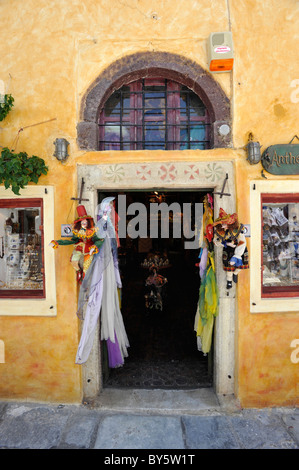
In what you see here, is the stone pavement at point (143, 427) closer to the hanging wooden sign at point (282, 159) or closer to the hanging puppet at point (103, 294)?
the hanging puppet at point (103, 294)

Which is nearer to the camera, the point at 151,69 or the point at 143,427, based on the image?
the point at 143,427

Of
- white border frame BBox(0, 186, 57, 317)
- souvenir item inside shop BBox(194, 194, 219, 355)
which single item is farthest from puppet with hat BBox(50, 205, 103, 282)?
souvenir item inside shop BBox(194, 194, 219, 355)

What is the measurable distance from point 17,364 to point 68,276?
1568 mm

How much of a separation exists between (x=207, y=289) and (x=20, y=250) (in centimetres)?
A: 297

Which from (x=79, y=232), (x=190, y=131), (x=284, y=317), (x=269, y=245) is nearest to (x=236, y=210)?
(x=269, y=245)

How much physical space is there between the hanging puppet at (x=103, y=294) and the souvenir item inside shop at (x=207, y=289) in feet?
4.26

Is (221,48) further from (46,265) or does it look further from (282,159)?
(46,265)

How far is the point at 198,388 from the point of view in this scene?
4.24 metres

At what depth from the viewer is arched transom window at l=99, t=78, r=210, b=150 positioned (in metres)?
4.26

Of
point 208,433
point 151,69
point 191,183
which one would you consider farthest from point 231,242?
point 151,69

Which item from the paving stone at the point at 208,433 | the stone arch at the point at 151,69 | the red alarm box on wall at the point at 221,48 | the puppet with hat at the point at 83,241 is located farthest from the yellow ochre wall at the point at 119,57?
the paving stone at the point at 208,433

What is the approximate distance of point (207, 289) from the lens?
12.9ft

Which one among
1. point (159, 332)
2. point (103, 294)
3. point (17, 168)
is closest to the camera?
point (17, 168)

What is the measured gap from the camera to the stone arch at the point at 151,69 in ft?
12.9
